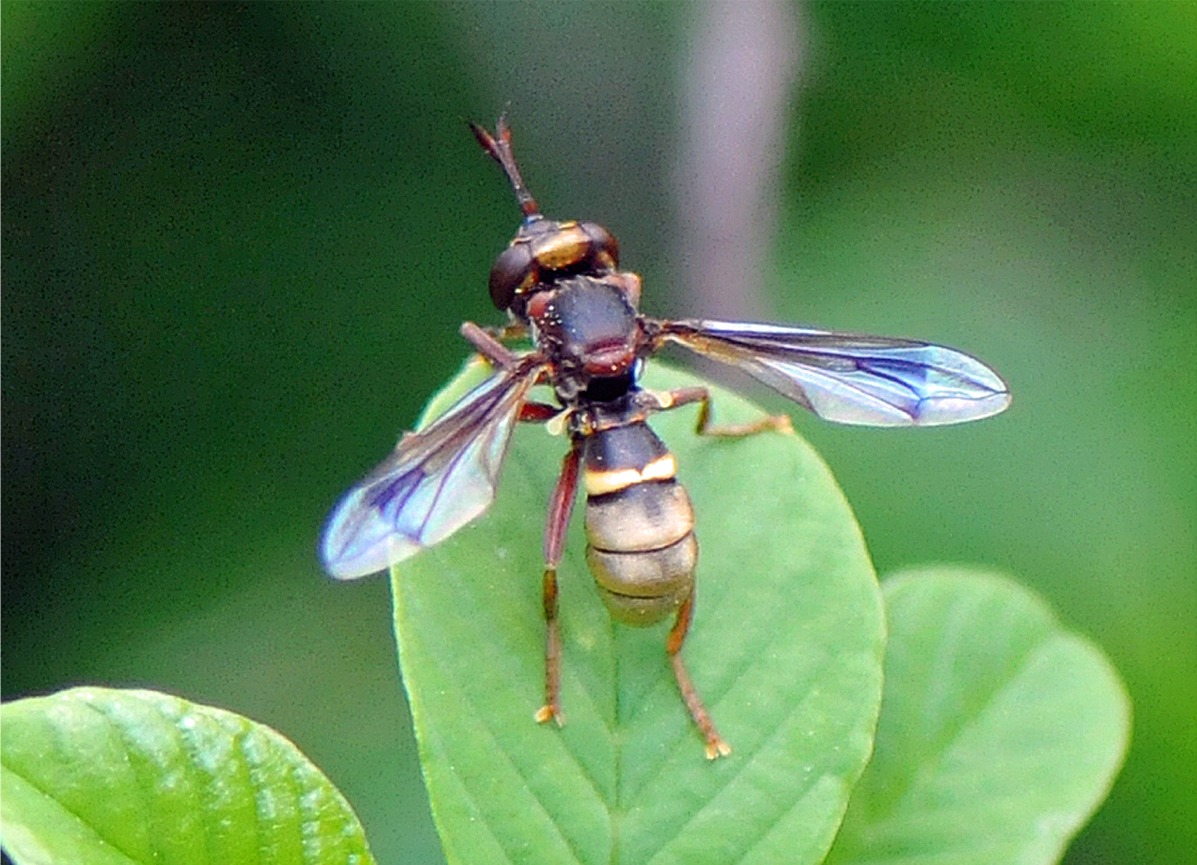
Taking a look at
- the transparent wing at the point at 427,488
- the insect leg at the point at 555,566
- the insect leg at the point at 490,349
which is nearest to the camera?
the insect leg at the point at 555,566

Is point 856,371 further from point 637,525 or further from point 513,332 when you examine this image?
point 637,525

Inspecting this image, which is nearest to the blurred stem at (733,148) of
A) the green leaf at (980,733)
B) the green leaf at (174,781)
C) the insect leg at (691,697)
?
the green leaf at (980,733)

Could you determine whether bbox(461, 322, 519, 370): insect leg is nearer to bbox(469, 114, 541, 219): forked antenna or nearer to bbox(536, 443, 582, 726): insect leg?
bbox(536, 443, 582, 726): insect leg

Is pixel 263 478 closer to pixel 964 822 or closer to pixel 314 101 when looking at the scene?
pixel 314 101

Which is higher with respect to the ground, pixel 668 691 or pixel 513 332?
pixel 513 332

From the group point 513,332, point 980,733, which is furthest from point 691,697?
point 513,332

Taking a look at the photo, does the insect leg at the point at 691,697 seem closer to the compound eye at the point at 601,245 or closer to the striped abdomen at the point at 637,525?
the striped abdomen at the point at 637,525

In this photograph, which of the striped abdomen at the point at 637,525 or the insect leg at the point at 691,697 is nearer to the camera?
the insect leg at the point at 691,697
